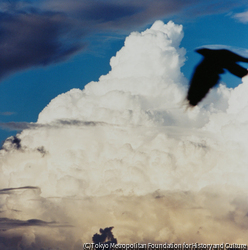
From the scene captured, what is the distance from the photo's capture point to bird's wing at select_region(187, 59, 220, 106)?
1505 cm

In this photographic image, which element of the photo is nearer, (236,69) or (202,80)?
(236,69)

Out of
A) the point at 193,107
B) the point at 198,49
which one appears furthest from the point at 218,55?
the point at 193,107

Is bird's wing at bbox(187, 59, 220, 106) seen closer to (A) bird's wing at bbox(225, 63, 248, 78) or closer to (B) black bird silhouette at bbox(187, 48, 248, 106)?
(B) black bird silhouette at bbox(187, 48, 248, 106)

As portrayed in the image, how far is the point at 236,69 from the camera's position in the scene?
15.2 meters

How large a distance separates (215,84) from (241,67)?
0.95 m

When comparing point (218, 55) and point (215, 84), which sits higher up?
point (218, 55)

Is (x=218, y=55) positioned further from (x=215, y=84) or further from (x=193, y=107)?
(x=193, y=107)

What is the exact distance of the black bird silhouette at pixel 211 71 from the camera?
1505 cm

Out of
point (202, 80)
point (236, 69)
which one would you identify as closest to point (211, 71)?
point (202, 80)

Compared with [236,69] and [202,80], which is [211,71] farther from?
[236,69]

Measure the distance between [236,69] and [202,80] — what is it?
106 centimetres

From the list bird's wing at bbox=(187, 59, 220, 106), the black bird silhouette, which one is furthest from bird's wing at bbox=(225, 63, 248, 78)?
bird's wing at bbox=(187, 59, 220, 106)

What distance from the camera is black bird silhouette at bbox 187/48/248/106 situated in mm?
15055

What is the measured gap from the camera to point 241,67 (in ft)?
49.7
